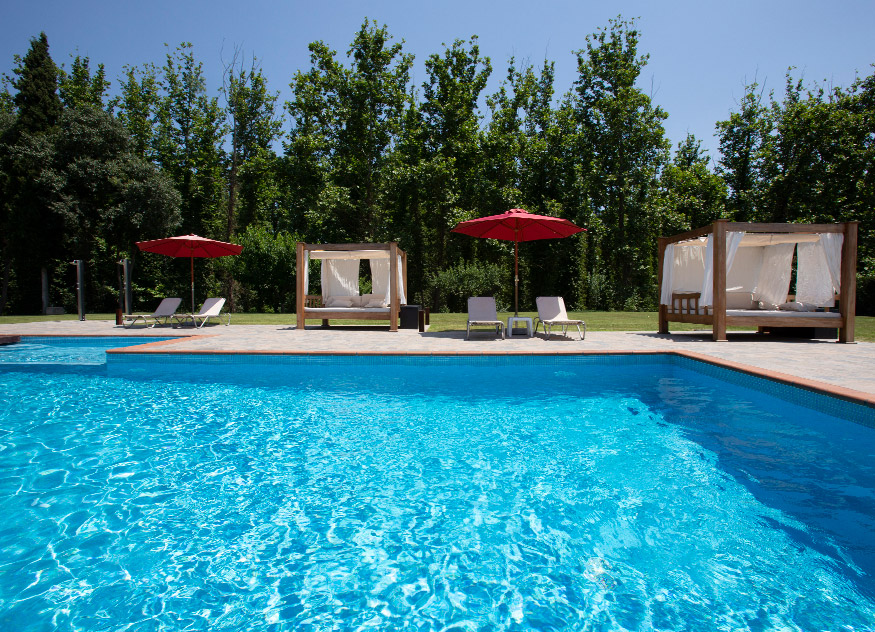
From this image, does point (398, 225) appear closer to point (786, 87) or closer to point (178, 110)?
point (178, 110)

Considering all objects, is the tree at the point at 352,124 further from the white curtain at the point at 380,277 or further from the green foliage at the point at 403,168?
the white curtain at the point at 380,277

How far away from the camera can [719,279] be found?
9.07 m

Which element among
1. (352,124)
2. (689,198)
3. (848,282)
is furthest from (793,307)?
(352,124)

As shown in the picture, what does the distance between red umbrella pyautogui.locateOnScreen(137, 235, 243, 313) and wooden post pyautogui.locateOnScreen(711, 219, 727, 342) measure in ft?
38.0

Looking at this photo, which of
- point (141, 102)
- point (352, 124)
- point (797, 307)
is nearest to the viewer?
point (797, 307)

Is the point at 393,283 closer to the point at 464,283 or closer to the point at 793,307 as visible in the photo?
the point at 793,307

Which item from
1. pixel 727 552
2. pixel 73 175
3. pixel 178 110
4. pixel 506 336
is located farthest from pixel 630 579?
pixel 178 110

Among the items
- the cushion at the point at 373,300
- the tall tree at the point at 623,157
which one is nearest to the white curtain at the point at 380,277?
the cushion at the point at 373,300

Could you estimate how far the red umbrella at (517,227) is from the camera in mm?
9633

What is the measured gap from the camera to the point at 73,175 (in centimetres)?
2023

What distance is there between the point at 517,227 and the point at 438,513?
8.05 meters

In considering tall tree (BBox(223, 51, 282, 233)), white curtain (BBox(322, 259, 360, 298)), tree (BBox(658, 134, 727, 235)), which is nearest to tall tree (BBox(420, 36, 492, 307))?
tall tree (BBox(223, 51, 282, 233))

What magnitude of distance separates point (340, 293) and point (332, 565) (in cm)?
1139

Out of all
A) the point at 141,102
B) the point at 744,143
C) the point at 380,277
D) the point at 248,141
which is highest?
the point at 141,102
